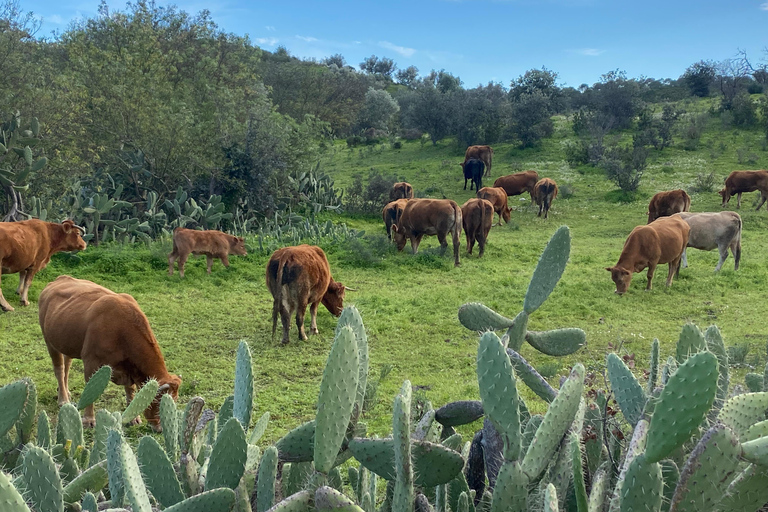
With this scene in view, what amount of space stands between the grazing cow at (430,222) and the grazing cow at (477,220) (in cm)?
46

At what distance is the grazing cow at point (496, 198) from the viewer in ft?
64.5

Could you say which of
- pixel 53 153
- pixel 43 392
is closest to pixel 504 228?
pixel 53 153

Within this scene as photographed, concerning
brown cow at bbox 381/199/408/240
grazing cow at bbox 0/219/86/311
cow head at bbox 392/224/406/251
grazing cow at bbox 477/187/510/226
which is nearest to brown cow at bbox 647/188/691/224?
grazing cow at bbox 477/187/510/226

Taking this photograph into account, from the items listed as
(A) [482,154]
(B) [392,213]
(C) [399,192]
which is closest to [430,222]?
(B) [392,213]

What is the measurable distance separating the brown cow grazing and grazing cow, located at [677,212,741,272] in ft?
32.9

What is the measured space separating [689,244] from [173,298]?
11.0 meters

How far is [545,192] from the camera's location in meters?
20.7

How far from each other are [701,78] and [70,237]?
46921 millimetres

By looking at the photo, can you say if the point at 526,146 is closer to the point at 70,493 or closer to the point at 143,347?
A: the point at 143,347

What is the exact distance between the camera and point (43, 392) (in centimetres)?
689

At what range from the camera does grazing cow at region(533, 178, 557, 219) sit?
20609mm

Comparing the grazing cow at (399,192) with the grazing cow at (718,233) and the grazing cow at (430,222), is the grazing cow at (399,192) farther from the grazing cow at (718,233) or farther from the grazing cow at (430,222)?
the grazing cow at (718,233)

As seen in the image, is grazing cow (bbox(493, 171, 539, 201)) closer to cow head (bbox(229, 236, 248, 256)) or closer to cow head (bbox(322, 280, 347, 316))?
cow head (bbox(229, 236, 248, 256))

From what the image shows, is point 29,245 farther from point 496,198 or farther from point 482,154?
point 482,154
